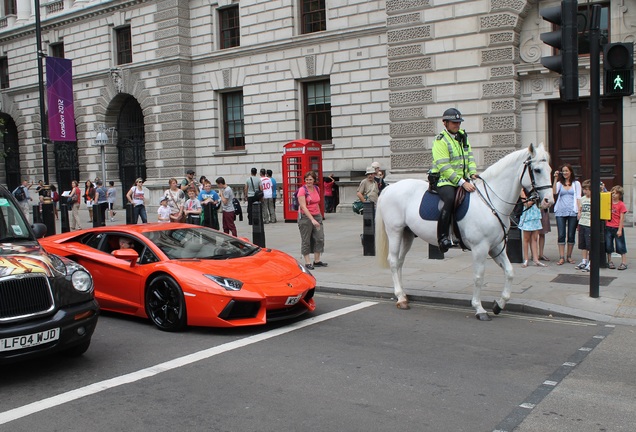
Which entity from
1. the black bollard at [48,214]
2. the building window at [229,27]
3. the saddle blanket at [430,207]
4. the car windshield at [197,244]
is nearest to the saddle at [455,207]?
the saddle blanket at [430,207]

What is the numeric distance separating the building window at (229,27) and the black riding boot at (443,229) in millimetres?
21848

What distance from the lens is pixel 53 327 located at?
5879 millimetres

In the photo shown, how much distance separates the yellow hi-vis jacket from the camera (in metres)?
8.51

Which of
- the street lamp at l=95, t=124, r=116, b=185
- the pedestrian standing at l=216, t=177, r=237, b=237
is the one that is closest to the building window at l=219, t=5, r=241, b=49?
the street lamp at l=95, t=124, r=116, b=185

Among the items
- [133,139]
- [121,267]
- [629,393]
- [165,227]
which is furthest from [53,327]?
[133,139]

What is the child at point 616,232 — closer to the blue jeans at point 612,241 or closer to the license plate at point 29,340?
the blue jeans at point 612,241

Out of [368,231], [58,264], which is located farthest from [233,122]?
[58,264]

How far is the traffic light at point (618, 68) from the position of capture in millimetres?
8656

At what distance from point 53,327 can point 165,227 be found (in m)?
3.36

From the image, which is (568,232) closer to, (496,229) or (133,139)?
(496,229)

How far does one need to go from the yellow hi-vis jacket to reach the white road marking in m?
2.33

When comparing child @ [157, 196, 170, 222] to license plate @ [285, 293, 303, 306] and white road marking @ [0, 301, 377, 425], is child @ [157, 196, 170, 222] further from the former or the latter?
license plate @ [285, 293, 303, 306]

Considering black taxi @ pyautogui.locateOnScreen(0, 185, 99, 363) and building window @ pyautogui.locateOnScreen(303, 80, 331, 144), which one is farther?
building window @ pyautogui.locateOnScreen(303, 80, 331, 144)

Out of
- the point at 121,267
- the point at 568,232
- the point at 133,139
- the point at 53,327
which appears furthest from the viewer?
the point at 133,139
